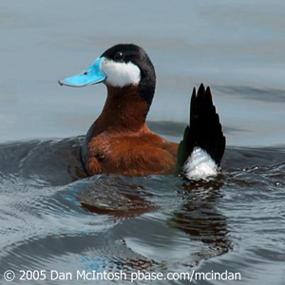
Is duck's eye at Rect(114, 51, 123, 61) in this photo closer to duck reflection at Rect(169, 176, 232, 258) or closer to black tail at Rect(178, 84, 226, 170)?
black tail at Rect(178, 84, 226, 170)

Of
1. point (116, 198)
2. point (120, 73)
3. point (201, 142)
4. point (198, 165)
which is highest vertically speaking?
point (120, 73)

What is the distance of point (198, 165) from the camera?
9.22 m

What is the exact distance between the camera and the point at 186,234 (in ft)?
25.8

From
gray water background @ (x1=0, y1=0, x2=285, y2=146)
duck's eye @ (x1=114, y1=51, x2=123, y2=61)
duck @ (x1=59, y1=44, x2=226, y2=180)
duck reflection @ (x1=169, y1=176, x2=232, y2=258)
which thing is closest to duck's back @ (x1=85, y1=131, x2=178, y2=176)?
duck @ (x1=59, y1=44, x2=226, y2=180)

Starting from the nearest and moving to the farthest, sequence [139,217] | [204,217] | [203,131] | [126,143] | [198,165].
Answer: [139,217] → [204,217] → [203,131] → [198,165] → [126,143]

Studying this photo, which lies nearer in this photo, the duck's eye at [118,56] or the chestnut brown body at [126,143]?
the chestnut brown body at [126,143]

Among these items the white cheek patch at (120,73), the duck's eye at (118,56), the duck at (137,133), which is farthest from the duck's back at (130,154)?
the duck's eye at (118,56)

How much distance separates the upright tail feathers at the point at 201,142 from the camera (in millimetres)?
8852

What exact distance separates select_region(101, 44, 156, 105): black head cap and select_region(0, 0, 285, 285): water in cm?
78

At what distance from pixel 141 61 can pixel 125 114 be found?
45 cm

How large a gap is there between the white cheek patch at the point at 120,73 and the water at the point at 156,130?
0.68 metres

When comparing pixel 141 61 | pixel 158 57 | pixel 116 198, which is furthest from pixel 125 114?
pixel 158 57

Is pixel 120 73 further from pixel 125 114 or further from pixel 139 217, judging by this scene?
pixel 139 217

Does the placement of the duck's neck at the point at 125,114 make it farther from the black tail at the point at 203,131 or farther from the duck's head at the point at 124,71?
the black tail at the point at 203,131
